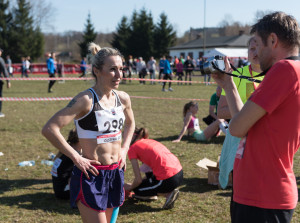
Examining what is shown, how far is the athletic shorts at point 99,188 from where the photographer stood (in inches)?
105

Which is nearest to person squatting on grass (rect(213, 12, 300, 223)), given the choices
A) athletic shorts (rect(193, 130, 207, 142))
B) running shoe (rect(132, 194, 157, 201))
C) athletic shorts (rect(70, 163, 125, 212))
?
athletic shorts (rect(70, 163, 125, 212))

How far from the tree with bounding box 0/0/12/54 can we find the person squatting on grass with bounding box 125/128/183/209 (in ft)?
178

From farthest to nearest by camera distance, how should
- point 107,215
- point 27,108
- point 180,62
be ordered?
1. point 180,62
2. point 27,108
3. point 107,215

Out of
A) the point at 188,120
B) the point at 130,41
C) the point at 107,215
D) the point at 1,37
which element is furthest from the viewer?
the point at 130,41

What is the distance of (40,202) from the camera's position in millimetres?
4602

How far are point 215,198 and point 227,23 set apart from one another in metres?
107

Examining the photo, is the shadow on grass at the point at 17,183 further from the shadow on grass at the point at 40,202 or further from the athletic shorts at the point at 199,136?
the athletic shorts at the point at 199,136

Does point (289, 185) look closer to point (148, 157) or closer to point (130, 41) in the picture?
point (148, 157)

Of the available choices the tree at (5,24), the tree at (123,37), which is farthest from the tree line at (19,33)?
the tree at (123,37)

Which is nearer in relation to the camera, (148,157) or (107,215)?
(107,215)

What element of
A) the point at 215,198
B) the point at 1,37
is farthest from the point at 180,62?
the point at 1,37

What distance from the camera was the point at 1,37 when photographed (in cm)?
5412

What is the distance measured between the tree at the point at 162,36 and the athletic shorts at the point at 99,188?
5747 cm

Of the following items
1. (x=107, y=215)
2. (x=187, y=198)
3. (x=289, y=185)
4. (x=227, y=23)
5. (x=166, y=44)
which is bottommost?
(x=187, y=198)
